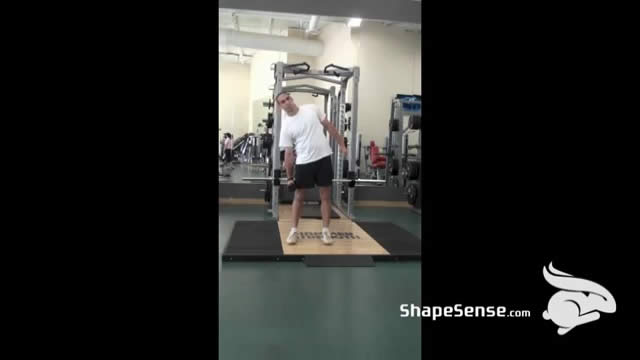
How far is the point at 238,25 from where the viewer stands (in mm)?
7566

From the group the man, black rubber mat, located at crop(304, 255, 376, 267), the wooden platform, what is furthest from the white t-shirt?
black rubber mat, located at crop(304, 255, 376, 267)

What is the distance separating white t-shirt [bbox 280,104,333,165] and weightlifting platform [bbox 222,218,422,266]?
0.66 metres

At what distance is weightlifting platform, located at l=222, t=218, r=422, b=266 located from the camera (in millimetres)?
2584

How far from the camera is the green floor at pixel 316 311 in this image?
143cm

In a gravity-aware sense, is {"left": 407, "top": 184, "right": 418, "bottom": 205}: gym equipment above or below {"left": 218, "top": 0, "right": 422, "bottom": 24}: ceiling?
below

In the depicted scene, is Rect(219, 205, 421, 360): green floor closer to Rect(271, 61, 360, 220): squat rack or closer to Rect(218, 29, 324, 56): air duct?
Rect(271, 61, 360, 220): squat rack

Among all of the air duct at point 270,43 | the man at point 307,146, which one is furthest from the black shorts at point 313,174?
the air duct at point 270,43
